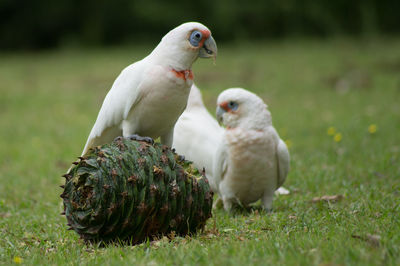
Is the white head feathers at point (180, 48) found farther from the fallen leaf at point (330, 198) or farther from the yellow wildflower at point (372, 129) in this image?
the yellow wildflower at point (372, 129)

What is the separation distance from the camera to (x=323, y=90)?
10641 mm

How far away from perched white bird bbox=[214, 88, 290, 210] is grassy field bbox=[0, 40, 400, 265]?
271 mm

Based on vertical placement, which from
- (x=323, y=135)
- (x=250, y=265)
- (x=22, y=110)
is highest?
(x=250, y=265)

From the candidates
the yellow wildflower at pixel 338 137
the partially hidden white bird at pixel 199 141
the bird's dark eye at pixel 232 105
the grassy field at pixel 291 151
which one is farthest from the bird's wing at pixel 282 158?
the yellow wildflower at pixel 338 137

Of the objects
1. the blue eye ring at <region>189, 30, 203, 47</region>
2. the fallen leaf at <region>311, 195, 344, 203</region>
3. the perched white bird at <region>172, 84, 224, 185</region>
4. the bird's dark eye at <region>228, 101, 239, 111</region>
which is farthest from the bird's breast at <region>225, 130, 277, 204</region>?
the blue eye ring at <region>189, 30, 203, 47</region>

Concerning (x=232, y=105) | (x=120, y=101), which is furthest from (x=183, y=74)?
(x=232, y=105)

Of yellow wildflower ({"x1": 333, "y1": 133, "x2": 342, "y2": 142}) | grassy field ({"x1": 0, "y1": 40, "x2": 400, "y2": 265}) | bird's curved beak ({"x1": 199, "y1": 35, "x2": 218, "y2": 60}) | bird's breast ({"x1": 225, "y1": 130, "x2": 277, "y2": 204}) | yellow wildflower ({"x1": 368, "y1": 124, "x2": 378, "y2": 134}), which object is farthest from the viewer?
yellow wildflower ({"x1": 368, "y1": 124, "x2": 378, "y2": 134})

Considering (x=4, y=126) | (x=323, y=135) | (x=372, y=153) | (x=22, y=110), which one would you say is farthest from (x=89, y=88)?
(x=372, y=153)

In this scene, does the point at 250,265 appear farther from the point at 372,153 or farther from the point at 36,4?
the point at 36,4

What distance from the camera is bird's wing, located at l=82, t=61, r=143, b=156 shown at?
3484 millimetres

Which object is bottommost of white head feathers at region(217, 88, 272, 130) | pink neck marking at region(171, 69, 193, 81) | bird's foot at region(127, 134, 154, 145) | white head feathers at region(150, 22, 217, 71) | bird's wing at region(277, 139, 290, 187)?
bird's wing at region(277, 139, 290, 187)

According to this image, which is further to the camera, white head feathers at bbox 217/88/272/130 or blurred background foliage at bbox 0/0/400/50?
blurred background foliage at bbox 0/0/400/50

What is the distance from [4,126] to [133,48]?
11002mm

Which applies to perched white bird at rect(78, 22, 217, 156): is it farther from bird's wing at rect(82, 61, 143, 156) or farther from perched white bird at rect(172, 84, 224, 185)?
perched white bird at rect(172, 84, 224, 185)
